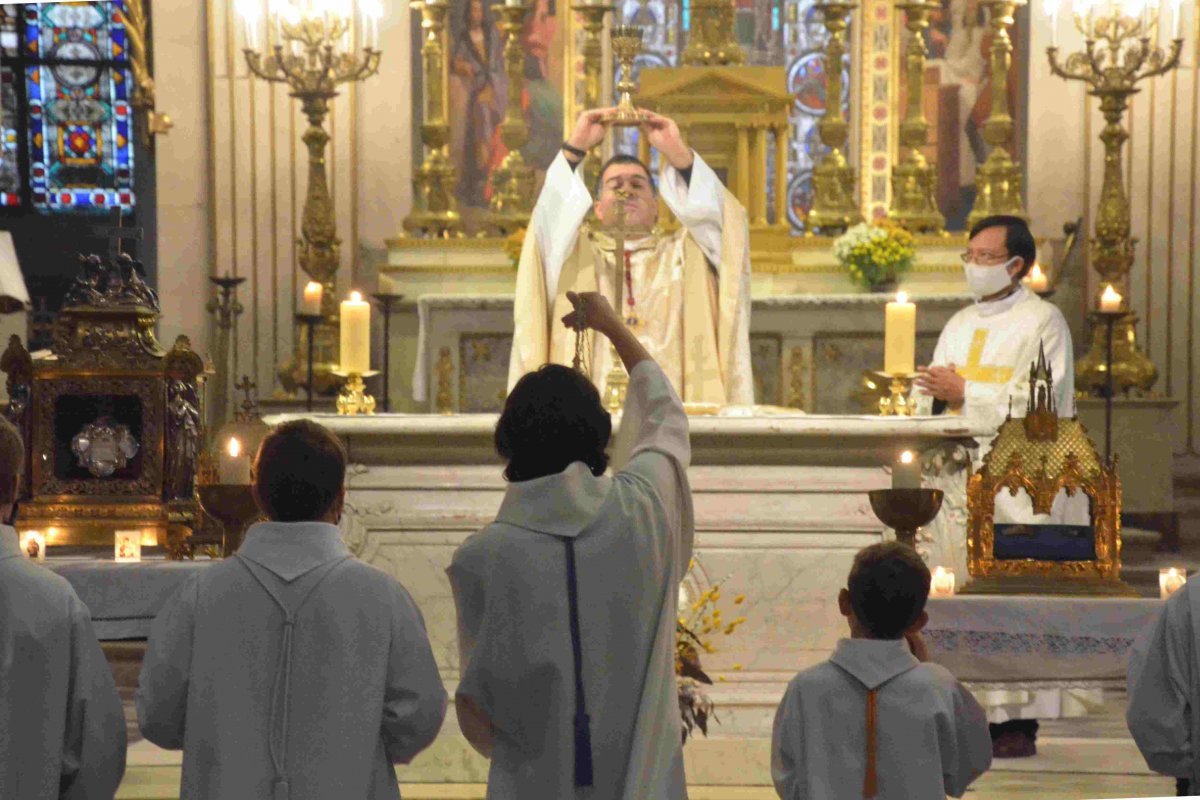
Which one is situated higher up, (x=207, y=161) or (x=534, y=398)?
(x=207, y=161)

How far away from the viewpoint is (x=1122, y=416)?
1060 centimetres

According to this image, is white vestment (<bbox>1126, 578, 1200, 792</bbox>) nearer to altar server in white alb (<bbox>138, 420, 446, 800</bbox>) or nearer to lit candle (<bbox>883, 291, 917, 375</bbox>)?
altar server in white alb (<bbox>138, 420, 446, 800</bbox>)

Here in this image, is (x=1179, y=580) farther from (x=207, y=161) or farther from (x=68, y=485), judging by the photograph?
(x=207, y=161)

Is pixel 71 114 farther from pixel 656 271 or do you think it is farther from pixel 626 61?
pixel 626 61

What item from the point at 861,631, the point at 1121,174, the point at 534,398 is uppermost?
the point at 1121,174

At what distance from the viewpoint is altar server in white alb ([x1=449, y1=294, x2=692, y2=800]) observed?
3.33 meters

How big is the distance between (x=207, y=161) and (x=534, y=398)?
9.05 metres

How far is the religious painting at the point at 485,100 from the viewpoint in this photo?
1188cm

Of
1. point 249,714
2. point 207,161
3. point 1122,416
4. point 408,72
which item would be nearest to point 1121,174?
point 1122,416

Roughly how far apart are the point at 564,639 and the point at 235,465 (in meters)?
1.87

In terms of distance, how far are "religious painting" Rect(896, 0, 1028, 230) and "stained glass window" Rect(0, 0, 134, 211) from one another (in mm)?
5644

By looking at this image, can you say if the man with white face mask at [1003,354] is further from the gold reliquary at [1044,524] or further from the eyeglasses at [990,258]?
the gold reliquary at [1044,524]

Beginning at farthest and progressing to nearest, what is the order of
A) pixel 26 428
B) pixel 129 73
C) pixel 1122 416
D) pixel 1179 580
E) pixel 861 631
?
pixel 129 73, pixel 1122 416, pixel 26 428, pixel 1179 580, pixel 861 631

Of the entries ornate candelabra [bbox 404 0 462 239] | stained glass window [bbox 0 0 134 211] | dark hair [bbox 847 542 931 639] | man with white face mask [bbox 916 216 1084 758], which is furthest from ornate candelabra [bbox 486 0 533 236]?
dark hair [bbox 847 542 931 639]
